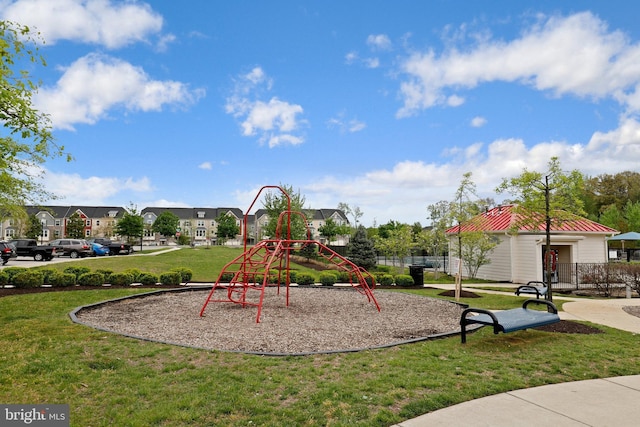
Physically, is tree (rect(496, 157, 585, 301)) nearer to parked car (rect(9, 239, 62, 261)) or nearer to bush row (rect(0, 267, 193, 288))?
bush row (rect(0, 267, 193, 288))

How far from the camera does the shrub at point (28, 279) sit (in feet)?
46.3

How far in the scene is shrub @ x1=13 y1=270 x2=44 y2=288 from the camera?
14123mm

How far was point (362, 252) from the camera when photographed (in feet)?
107

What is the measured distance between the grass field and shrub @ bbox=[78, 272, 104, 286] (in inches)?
304

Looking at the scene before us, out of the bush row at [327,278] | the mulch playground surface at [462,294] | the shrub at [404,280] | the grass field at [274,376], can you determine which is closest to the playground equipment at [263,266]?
the bush row at [327,278]

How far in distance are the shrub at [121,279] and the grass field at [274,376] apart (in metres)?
7.67

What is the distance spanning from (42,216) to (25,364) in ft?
295

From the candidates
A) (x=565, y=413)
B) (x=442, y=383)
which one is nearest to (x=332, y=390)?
(x=442, y=383)

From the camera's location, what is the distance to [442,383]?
16.8ft

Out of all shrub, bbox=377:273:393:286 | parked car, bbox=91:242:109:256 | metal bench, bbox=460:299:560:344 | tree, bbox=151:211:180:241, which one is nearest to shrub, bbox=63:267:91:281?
shrub, bbox=377:273:393:286

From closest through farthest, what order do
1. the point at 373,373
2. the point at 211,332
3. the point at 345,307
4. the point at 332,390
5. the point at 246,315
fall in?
the point at 332,390, the point at 373,373, the point at 211,332, the point at 246,315, the point at 345,307

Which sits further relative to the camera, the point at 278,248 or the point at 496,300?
the point at 496,300

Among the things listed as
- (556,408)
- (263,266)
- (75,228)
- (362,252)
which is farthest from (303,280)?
(75,228)

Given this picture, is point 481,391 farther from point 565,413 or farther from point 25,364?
point 25,364
